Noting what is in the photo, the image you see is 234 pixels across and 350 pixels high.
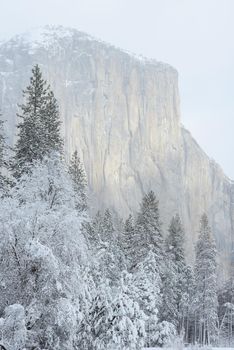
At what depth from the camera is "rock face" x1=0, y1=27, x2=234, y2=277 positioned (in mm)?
157750

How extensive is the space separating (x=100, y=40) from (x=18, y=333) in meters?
173

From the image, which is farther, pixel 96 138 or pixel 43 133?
pixel 96 138

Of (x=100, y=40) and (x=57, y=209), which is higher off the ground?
(x=100, y=40)

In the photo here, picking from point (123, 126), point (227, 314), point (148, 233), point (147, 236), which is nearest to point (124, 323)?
point (147, 236)

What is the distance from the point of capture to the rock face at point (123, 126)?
158 m

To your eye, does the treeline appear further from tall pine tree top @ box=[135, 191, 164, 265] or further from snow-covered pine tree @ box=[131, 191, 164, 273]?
tall pine tree top @ box=[135, 191, 164, 265]

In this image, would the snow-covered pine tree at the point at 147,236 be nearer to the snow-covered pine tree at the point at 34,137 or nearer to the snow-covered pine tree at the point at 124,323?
the snow-covered pine tree at the point at 34,137

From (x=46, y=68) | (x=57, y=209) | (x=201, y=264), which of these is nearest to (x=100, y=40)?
(x=46, y=68)

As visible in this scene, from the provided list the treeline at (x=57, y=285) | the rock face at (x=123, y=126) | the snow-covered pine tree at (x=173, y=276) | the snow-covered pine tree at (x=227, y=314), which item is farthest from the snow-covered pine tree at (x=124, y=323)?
the rock face at (x=123, y=126)

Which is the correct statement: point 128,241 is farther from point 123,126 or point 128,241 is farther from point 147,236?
point 123,126

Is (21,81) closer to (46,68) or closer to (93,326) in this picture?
(46,68)

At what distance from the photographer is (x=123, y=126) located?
170m

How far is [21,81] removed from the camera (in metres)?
158

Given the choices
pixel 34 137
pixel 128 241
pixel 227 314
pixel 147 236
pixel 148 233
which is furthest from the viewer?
pixel 227 314
